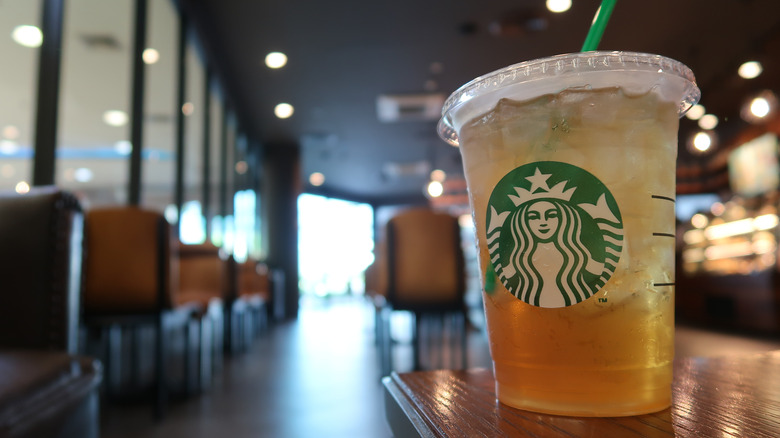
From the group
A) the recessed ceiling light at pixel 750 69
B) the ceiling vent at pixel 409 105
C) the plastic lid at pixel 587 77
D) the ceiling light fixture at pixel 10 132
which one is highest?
the recessed ceiling light at pixel 750 69

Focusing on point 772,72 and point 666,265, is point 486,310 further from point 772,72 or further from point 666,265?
point 772,72

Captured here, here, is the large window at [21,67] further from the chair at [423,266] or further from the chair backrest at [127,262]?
the chair at [423,266]

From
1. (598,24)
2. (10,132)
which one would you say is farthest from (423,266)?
(10,132)

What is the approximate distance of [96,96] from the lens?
4.84m

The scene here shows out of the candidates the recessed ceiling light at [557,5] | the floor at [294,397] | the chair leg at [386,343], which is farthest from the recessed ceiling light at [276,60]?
the chair leg at [386,343]

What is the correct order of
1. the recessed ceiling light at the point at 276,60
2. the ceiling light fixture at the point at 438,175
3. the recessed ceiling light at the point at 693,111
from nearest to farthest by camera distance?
the recessed ceiling light at the point at 693,111, the recessed ceiling light at the point at 276,60, the ceiling light fixture at the point at 438,175

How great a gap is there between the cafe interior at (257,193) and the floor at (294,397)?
0.02 meters

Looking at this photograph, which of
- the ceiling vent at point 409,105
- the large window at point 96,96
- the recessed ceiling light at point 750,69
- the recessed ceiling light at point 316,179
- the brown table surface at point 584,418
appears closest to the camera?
the brown table surface at point 584,418

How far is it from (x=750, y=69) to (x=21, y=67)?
6603 millimetres

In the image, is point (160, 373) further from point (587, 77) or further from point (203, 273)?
point (587, 77)

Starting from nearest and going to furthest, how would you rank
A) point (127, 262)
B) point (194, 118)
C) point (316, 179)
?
point (127, 262) → point (194, 118) → point (316, 179)

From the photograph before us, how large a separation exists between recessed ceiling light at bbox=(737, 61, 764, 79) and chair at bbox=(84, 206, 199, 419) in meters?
5.83

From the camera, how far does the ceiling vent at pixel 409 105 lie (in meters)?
6.43

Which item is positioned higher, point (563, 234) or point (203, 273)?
point (563, 234)
